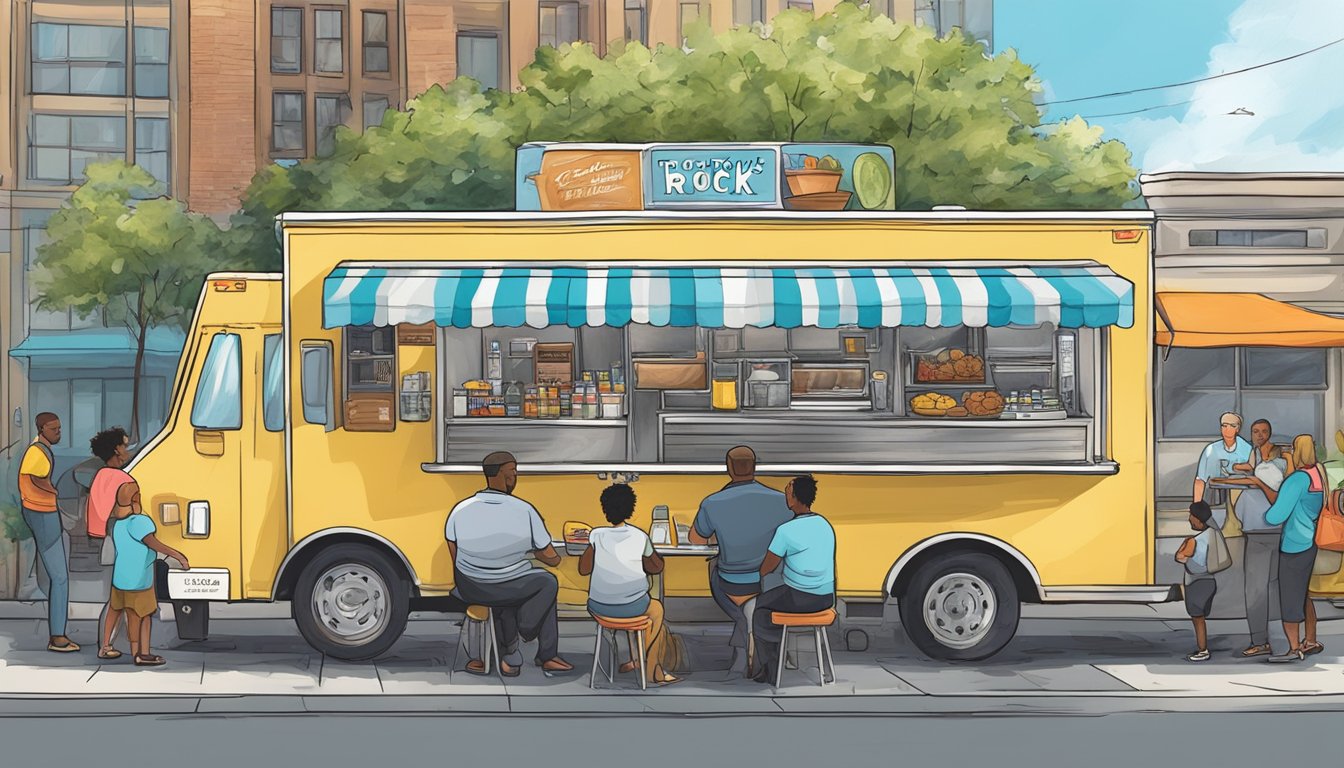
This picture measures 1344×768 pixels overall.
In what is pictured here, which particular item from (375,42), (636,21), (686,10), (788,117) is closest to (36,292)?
(375,42)

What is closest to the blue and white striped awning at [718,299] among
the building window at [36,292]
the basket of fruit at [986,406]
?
the basket of fruit at [986,406]

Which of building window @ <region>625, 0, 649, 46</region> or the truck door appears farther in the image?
building window @ <region>625, 0, 649, 46</region>

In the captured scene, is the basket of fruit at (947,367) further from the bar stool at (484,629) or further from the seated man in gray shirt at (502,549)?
the bar stool at (484,629)

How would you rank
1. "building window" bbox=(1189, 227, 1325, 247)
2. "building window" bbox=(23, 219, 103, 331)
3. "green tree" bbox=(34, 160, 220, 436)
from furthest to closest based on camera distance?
"building window" bbox=(23, 219, 103, 331)
"green tree" bbox=(34, 160, 220, 436)
"building window" bbox=(1189, 227, 1325, 247)

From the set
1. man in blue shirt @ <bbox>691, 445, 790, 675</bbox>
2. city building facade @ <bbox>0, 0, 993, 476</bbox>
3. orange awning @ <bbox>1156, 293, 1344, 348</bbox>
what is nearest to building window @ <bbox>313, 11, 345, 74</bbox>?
city building facade @ <bbox>0, 0, 993, 476</bbox>

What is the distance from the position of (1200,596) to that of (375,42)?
3076 cm

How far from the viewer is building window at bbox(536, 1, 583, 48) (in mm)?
39625

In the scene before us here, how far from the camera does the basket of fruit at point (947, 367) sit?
1256 centimetres

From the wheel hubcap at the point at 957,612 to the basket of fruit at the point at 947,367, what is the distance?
1466 millimetres

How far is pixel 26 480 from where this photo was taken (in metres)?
12.6

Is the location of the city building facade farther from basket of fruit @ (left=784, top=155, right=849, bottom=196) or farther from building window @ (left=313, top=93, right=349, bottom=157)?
basket of fruit @ (left=784, top=155, right=849, bottom=196)

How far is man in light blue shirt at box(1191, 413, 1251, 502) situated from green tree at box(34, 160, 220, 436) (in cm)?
1842

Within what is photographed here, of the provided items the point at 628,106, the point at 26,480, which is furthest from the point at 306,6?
the point at 26,480

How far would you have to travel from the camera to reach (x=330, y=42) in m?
39.5
